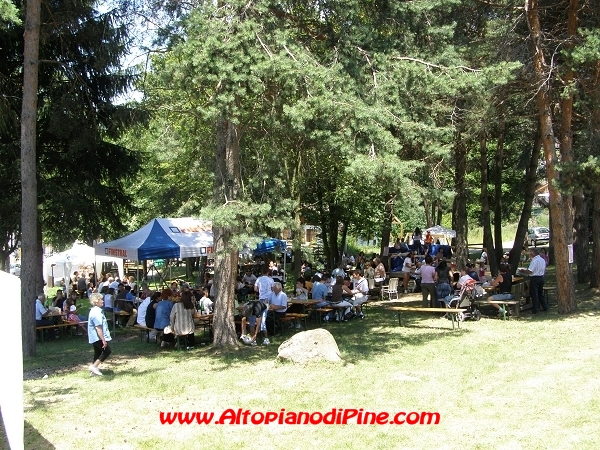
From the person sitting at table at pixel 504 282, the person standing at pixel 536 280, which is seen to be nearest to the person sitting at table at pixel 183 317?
the person sitting at table at pixel 504 282

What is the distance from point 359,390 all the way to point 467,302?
6626 millimetres

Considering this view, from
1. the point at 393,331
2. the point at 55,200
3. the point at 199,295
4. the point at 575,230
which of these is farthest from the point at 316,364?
the point at 575,230

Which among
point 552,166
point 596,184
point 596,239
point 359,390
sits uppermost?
point 552,166

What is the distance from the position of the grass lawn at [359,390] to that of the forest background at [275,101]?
2.16m

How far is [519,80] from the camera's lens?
15.0 m

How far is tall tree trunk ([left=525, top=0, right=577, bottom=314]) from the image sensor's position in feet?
47.4

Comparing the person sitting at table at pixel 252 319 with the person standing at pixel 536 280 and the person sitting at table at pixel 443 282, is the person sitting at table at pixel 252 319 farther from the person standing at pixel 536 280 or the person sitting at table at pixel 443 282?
the person standing at pixel 536 280

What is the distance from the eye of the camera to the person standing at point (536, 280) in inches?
594

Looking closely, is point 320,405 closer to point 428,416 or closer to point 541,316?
point 428,416

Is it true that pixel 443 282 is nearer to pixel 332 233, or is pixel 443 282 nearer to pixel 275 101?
pixel 275 101

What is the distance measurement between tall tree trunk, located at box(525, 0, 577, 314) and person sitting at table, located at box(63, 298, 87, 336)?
1187 centimetres

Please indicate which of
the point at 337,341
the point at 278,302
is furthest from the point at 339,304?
the point at 337,341

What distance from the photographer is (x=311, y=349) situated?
11055mm

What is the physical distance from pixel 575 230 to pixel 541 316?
7.75 m
